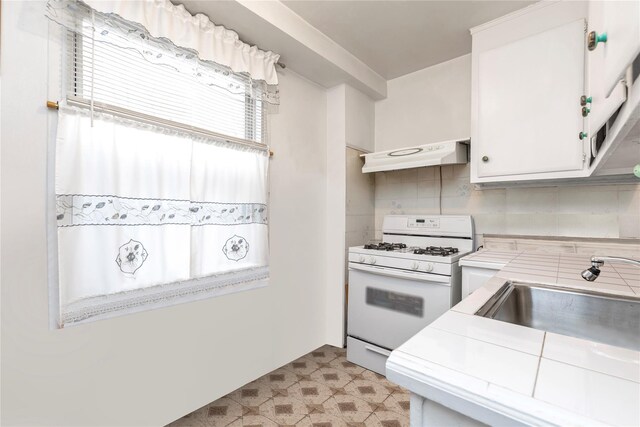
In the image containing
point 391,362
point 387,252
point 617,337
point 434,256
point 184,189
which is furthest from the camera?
point 387,252

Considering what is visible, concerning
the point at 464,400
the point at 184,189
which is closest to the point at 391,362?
the point at 464,400

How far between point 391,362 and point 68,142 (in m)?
1.48

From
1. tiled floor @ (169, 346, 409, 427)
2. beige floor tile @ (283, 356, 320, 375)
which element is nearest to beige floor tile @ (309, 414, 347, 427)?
tiled floor @ (169, 346, 409, 427)

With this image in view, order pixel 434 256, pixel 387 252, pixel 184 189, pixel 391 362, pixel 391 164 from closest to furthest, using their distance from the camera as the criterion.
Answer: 1. pixel 391 362
2. pixel 184 189
3. pixel 434 256
4. pixel 387 252
5. pixel 391 164

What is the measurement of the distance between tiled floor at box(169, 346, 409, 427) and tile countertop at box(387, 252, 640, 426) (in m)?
1.30

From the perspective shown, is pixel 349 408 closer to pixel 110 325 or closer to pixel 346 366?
pixel 346 366

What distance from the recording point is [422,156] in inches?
88.8

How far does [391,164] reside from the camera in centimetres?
245

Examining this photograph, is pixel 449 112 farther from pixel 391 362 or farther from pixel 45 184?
pixel 45 184

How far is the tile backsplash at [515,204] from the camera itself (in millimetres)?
1827

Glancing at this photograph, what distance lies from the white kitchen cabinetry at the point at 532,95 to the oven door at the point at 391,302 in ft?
2.66

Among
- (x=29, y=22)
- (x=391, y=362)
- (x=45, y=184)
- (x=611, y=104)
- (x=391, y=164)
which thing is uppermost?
(x=29, y=22)

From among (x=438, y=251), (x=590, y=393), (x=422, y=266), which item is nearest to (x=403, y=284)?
(x=422, y=266)

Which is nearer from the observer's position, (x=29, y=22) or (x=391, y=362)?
(x=391, y=362)
